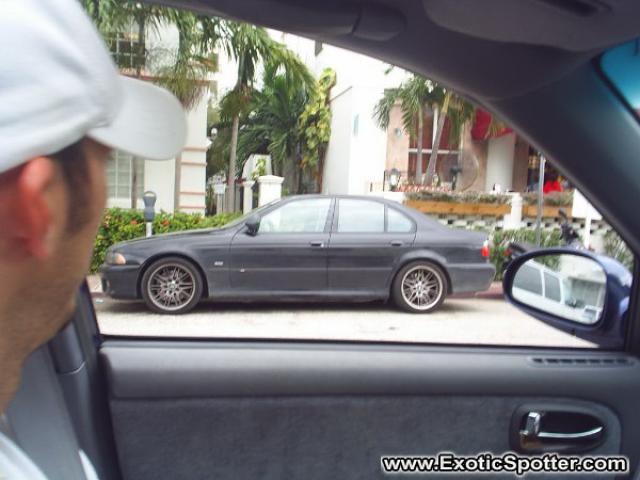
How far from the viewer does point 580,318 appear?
206 centimetres

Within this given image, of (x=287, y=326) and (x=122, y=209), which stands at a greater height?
A: (x=122, y=209)

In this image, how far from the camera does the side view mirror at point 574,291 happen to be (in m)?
1.96

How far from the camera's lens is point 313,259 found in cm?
404

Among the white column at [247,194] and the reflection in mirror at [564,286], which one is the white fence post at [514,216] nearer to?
the reflection in mirror at [564,286]

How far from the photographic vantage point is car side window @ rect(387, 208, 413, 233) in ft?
14.1

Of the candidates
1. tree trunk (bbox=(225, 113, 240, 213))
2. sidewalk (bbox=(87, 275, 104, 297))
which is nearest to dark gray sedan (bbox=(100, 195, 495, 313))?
sidewalk (bbox=(87, 275, 104, 297))

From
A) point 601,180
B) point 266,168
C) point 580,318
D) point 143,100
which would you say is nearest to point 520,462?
point 580,318

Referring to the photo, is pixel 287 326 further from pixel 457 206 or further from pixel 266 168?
pixel 266 168

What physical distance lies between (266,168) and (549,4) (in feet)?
21.4

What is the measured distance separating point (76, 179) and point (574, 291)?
1.85 metres

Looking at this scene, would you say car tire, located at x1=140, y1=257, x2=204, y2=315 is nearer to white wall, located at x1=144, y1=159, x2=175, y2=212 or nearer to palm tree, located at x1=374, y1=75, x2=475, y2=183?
white wall, located at x1=144, y1=159, x2=175, y2=212

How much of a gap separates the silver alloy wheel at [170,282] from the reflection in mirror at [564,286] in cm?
171

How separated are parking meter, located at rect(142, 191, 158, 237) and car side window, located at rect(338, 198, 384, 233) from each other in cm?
125

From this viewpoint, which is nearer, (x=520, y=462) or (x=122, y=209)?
(x=520, y=462)
